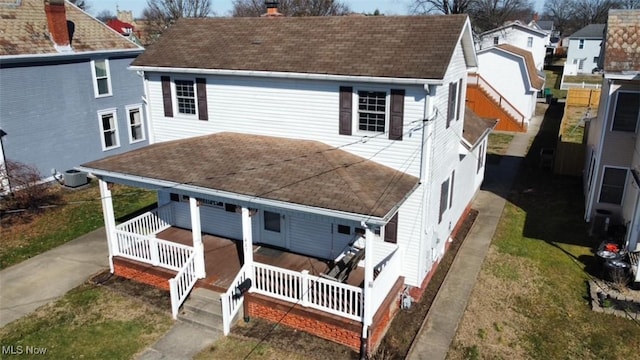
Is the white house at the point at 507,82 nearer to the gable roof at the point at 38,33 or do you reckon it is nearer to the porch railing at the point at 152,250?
the gable roof at the point at 38,33

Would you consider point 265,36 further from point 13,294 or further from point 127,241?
point 13,294

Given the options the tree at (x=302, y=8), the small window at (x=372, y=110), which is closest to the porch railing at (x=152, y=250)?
the small window at (x=372, y=110)

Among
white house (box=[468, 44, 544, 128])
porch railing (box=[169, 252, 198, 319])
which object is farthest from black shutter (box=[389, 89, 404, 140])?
white house (box=[468, 44, 544, 128])

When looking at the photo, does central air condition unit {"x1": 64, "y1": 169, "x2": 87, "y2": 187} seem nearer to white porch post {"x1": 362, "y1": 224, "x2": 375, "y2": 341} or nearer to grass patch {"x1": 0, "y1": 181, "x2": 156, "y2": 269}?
grass patch {"x1": 0, "y1": 181, "x2": 156, "y2": 269}

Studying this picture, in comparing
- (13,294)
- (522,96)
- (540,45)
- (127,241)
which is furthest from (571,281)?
(540,45)

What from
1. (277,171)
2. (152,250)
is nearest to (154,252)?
(152,250)
